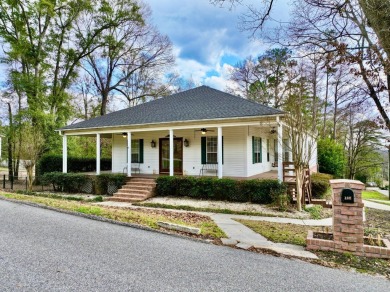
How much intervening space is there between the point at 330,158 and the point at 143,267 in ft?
67.4

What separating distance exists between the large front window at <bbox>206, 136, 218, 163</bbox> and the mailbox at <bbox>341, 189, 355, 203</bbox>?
8.52 m

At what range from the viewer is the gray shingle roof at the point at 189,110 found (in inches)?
440

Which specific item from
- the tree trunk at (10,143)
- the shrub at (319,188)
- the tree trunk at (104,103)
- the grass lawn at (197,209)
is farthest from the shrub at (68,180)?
the tree trunk at (104,103)

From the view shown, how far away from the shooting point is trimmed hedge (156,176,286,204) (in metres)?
9.72

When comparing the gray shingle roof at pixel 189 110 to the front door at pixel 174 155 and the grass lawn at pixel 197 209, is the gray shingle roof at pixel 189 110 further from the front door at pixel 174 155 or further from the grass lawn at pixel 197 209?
the grass lawn at pixel 197 209

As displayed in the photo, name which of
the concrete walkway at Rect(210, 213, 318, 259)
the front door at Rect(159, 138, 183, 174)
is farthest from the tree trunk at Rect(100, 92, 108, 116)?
the concrete walkway at Rect(210, 213, 318, 259)

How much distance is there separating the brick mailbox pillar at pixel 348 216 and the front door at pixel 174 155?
9.67 meters

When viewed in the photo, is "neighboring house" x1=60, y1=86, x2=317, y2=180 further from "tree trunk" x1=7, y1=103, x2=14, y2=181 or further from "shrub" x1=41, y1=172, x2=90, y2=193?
"tree trunk" x1=7, y1=103, x2=14, y2=181


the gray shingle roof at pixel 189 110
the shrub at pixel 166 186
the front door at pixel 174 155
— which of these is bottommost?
the shrub at pixel 166 186

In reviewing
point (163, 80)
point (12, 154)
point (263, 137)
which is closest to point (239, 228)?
point (263, 137)

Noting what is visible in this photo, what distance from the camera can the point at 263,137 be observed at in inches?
588

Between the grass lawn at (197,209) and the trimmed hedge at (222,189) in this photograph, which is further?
the trimmed hedge at (222,189)

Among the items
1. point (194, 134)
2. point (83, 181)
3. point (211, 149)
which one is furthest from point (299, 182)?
point (83, 181)

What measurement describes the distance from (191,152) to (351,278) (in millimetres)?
10227
